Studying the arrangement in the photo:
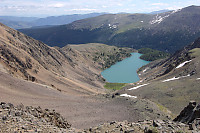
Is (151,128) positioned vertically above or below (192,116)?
above

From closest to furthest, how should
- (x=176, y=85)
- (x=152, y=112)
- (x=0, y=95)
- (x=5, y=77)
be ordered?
(x=0, y=95) < (x=152, y=112) < (x=5, y=77) < (x=176, y=85)

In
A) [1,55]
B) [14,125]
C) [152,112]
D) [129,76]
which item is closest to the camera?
[14,125]

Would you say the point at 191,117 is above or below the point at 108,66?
above

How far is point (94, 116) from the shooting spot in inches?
1379

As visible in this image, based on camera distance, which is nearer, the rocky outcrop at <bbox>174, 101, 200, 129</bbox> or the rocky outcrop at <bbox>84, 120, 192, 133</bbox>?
the rocky outcrop at <bbox>84, 120, 192, 133</bbox>

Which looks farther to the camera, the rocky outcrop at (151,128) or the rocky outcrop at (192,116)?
the rocky outcrop at (192,116)

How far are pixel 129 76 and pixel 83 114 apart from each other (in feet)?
354

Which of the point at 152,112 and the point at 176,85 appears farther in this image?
the point at 176,85

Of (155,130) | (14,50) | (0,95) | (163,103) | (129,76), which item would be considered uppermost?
(14,50)

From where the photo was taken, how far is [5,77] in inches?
1750

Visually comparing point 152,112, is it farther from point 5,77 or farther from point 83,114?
point 5,77

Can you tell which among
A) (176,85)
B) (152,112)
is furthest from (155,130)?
(176,85)

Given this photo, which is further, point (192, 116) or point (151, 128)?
point (192, 116)

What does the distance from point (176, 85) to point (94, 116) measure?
30501mm
